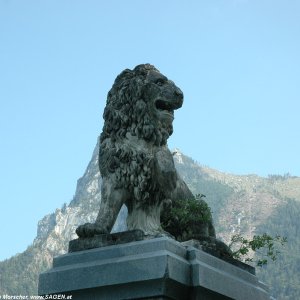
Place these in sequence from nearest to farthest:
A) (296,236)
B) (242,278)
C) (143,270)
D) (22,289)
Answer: (143,270), (242,278), (22,289), (296,236)

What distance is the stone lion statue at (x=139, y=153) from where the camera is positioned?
7.21 metres

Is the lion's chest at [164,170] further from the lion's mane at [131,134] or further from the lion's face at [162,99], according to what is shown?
the lion's face at [162,99]

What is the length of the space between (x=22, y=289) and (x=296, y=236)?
77286mm

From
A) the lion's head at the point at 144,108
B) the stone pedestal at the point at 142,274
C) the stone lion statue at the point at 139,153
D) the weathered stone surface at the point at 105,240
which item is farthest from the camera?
the lion's head at the point at 144,108

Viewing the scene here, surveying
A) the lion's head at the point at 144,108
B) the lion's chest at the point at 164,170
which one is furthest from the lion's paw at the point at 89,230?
the lion's head at the point at 144,108

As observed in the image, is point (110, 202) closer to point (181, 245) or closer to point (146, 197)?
point (146, 197)

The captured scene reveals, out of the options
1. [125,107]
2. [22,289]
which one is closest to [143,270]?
[125,107]

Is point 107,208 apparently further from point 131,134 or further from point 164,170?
point 131,134

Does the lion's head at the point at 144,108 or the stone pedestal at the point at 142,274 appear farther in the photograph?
the lion's head at the point at 144,108

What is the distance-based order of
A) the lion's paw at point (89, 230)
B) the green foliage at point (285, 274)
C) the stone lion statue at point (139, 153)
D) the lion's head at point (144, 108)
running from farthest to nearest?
the green foliage at point (285, 274) → the lion's head at point (144, 108) → the stone lion statue at point (139, 153) → the lion's paw at point (89, 230)

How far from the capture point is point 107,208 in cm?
717

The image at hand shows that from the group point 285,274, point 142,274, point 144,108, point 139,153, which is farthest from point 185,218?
point 285,274

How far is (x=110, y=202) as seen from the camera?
7172mm

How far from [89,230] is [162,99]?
4.97ft
